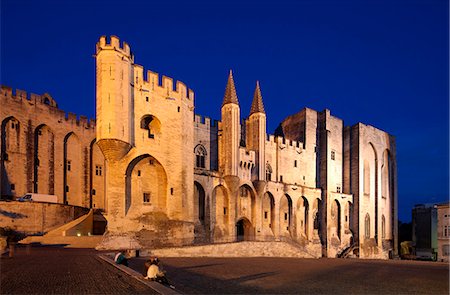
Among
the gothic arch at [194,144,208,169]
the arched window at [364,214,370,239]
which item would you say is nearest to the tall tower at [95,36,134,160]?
the gothic arch at [194,144,208,169]

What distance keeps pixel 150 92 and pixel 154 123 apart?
8.19 feet

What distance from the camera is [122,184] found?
25922 millimetres

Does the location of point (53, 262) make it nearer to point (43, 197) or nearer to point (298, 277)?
point (298, 277)

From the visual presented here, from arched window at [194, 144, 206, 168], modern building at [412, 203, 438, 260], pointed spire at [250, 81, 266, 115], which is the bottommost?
modern building at [412, 203, 438, 260]

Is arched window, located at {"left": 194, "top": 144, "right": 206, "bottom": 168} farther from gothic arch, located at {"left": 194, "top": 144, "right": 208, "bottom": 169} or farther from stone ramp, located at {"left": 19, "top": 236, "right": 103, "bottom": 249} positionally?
stone ramp, located at {"left": 19, "top": 236, "right": 103, "bottom": 249}

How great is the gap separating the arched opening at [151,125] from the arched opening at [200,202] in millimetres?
6732

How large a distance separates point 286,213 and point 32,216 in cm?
2652

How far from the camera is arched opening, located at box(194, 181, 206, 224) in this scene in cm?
3267

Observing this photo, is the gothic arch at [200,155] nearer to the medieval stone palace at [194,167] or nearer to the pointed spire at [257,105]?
the medieval stone palace at [194,167]

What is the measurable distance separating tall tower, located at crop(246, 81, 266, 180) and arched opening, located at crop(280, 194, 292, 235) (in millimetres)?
6131

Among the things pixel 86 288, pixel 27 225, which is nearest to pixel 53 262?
pixel 86 288

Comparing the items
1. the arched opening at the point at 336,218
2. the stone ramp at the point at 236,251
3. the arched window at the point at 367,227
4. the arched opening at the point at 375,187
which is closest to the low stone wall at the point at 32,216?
the stone ramp at the point at 236,251

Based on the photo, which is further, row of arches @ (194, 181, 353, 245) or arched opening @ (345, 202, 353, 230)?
arched opening @ (345, 202, 353, 230)

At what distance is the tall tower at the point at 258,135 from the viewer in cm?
3738
